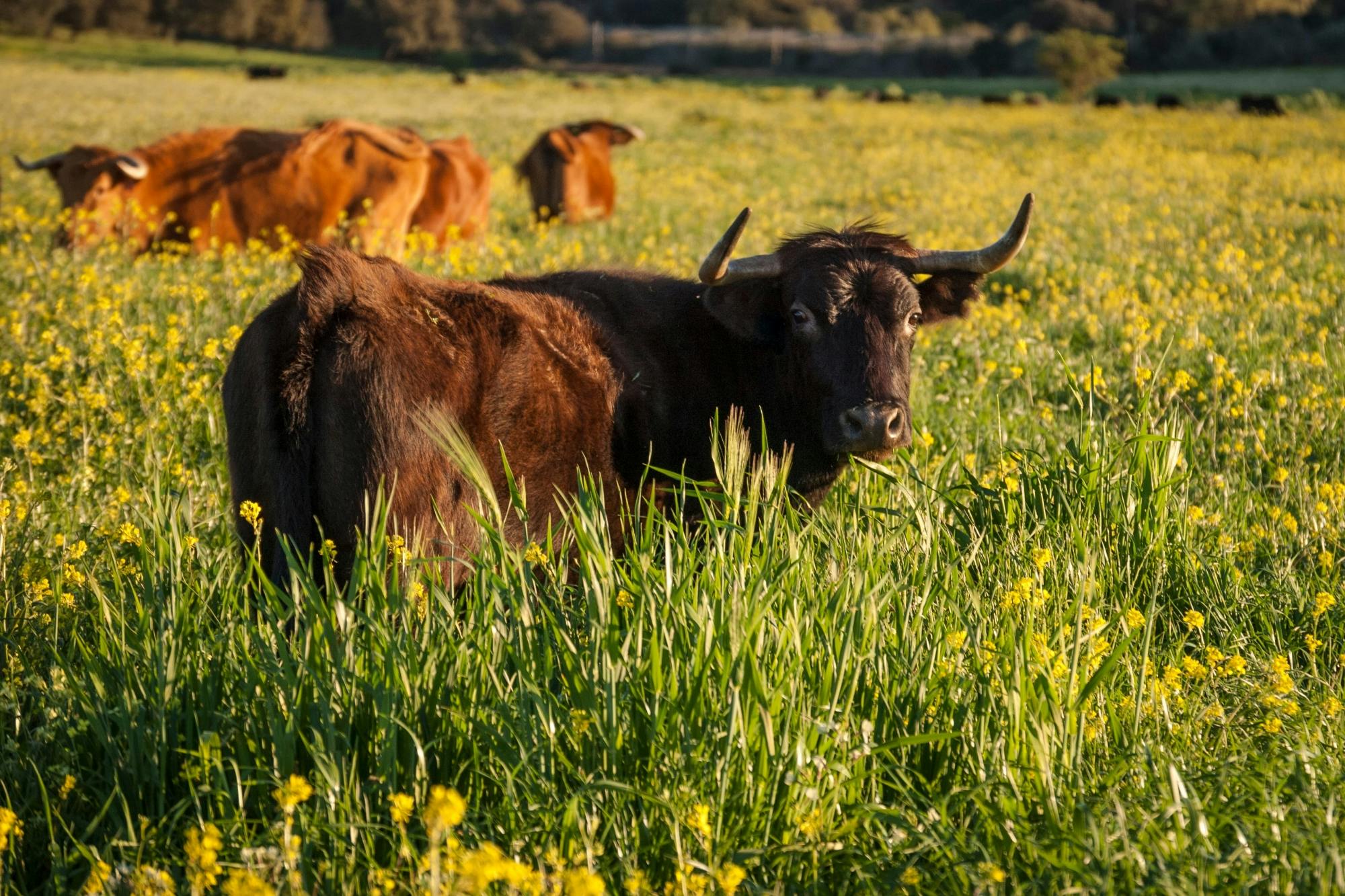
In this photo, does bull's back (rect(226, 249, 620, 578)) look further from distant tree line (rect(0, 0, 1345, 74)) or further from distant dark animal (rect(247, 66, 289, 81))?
distant tree line (rect(0, 0, 1345, 74))

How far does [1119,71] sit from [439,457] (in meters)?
84.7

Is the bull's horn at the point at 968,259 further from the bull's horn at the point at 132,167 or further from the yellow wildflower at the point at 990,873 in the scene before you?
the bull's horn at the point at 132,167

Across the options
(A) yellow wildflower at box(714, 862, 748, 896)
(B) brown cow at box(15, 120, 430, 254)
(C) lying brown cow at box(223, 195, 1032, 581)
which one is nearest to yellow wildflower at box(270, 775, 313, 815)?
(A) yellow wildflower at box(714, 862, 748, 896)

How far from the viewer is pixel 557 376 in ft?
14.5

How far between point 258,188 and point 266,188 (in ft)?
0.28

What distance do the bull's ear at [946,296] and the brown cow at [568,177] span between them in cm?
980

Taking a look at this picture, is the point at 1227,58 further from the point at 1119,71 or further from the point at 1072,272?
the point at 1072,272

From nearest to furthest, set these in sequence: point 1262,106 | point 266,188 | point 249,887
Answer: point 249,887 < point 266,188 < point 1262,106

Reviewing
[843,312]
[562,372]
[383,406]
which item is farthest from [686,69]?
[383,406]

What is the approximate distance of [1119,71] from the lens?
7869 cm

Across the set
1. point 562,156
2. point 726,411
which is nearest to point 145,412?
point 726,411

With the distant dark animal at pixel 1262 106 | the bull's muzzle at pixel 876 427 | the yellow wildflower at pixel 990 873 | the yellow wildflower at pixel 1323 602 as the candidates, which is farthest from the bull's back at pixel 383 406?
the distant dark animal at pixel 1262 106

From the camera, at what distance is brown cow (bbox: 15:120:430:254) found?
38.7 ft

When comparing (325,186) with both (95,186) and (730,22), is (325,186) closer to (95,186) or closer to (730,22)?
(95,186)
